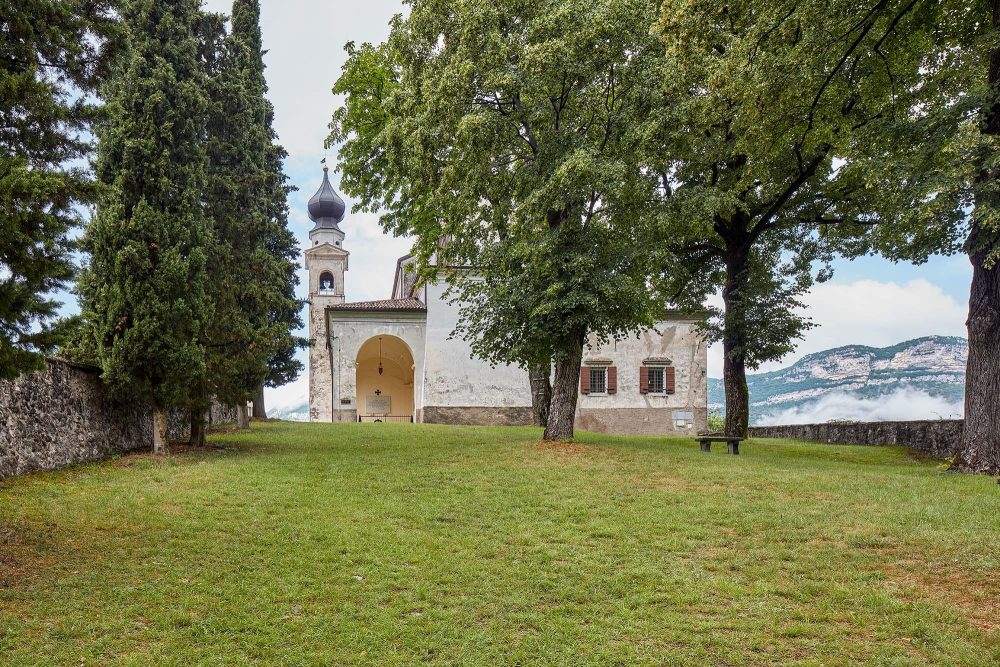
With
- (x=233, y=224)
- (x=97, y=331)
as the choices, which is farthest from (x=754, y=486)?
(x=233, y=224)

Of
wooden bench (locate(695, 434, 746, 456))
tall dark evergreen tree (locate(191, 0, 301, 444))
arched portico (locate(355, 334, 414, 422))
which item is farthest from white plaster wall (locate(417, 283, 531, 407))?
wooden bench (locate(695, 434, 746, 456))

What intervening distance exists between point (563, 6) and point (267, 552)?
36.6 feet

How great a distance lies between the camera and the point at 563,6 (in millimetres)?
12141

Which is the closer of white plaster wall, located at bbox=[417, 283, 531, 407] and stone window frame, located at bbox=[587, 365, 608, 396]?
white plaster wall, located at bbox=[417, 283, 531, 407]

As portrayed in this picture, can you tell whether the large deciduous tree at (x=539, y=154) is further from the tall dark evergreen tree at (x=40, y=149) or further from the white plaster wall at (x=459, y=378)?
the white plaster wall at (x=459, y=378)

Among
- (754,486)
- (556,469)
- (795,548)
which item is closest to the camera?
(795,548)

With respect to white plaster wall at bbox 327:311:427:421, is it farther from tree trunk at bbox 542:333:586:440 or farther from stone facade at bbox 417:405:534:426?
tree trunk at bbox 542:333:586:440

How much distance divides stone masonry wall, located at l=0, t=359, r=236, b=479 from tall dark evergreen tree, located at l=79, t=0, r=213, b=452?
0.50m

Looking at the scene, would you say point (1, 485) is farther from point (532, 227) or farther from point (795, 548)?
point (532, 227)

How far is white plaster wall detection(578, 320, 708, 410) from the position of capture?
94.3 feet

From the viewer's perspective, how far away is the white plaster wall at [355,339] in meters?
27.8

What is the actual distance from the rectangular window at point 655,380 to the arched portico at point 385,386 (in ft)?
47.4

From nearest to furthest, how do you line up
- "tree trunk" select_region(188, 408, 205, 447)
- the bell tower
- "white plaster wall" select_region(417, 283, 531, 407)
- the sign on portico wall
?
"tree trunk" select_region(188, 408, 205, 447), "white plaster wall" select_region(417, 283, 531, 407), the bell tower, the sign on portico wall

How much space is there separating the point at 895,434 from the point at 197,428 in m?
18.6
